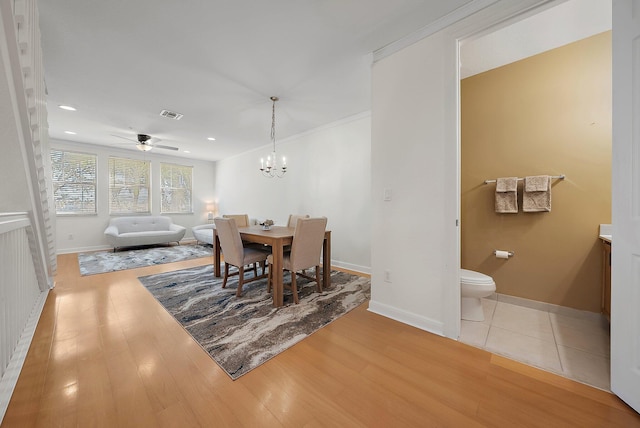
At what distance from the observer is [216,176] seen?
25.0ft

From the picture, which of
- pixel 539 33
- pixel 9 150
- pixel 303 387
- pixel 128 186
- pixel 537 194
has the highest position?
pixel 539 33

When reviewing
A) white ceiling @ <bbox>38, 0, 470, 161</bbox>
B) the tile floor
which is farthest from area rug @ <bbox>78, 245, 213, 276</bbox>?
the tile floor

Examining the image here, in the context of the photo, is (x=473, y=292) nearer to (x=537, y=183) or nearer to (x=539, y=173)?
(x=537, y=183)

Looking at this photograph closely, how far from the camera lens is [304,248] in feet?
8.66

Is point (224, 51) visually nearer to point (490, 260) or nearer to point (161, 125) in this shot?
point (161, 125)

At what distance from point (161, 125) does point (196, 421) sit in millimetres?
4775

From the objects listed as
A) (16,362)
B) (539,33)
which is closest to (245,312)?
(16,362)

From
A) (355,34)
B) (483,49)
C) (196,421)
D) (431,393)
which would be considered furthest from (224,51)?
(431,393)

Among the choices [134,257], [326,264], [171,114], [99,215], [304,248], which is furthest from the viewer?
[99,215]

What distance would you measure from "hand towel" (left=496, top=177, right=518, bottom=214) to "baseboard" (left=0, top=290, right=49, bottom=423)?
3.86 m

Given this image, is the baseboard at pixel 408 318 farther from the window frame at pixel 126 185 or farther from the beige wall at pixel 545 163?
the window frame at pixel 126 185

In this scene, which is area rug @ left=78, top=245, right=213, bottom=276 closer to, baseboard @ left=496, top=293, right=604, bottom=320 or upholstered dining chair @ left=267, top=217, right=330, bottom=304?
upholstered dining chair @ left=267, top=217, right=330, bottom=304

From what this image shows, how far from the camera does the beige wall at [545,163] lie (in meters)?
2.10

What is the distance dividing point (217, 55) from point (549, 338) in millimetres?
3858
